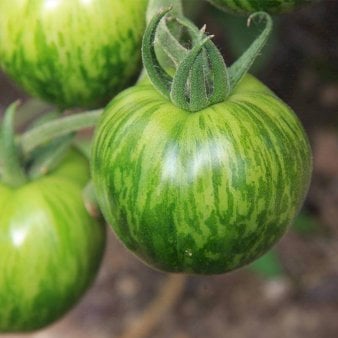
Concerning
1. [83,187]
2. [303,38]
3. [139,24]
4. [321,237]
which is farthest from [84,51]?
[321,237]

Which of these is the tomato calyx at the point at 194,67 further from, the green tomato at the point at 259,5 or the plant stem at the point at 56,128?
the plant stem at the point at 56,128

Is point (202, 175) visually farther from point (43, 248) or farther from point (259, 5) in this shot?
point (43, 248)

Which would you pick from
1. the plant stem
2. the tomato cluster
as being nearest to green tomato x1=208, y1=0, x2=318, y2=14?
the tomato cluster

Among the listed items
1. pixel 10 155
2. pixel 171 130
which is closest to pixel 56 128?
pixel 10 155

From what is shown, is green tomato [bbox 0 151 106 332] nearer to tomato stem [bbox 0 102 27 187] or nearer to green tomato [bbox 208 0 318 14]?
tomato stem [bbox 0 102 27 187]

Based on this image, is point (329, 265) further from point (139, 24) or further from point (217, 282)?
point (139, 24)

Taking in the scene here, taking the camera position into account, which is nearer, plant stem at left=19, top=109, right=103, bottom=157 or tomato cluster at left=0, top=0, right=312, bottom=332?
tomato cluster at left=0, top=0, right=312, bottom=332
